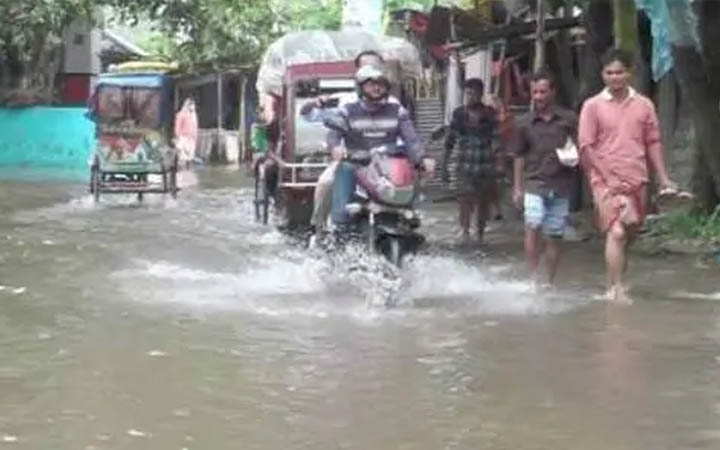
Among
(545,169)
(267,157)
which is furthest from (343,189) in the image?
(267,157)

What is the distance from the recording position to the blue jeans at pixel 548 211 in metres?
9.92

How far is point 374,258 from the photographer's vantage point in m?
9.60

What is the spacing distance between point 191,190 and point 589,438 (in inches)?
725

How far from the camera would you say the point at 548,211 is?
9.96 m

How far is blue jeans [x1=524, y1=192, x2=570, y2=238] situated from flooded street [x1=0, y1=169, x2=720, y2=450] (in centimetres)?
46

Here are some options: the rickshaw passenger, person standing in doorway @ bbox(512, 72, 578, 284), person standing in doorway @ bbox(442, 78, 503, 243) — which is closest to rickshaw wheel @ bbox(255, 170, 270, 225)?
the rickshaw passenger

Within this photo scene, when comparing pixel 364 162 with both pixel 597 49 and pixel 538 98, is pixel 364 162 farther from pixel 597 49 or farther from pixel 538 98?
pixel 597 49

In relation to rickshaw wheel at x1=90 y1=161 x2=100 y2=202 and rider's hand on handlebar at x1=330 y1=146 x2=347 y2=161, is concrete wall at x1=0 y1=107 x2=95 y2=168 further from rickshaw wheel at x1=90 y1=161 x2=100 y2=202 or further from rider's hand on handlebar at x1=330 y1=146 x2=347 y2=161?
rider's hand on handlebar at x1=330 y1=146 x2=347 y2=161

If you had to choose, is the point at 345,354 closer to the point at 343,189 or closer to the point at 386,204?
the point at 386,204

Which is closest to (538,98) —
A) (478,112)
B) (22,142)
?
(478,112)

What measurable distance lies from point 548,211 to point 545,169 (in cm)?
30

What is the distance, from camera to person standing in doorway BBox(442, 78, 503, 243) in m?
13.8

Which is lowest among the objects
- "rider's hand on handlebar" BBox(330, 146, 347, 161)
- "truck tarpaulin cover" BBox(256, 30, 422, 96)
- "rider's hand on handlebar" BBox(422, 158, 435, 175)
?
"rider's hand on handlebar" BBox(422, 158, 435, 175)

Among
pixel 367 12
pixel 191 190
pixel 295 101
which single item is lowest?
pixel 191 190
